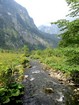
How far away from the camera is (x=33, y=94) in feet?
69.2

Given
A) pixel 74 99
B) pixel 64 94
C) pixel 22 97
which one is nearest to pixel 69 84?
pixel 64 94

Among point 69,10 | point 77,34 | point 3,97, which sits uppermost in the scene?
point 69,10

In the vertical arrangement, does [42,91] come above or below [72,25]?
below

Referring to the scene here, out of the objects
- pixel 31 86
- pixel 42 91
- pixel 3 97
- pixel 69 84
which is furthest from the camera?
pixel 69 84

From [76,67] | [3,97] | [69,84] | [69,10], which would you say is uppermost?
[69,10]

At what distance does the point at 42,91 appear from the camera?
22.5m

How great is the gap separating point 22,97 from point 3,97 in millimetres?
3306

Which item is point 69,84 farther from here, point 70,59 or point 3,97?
point 3,97

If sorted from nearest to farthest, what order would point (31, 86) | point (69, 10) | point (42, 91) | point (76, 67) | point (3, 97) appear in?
point (3, 97) < point (76, 67) < point (69, 10) < point (42, 91) < point (31, 86)

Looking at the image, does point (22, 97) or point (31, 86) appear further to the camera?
point (31, 86)

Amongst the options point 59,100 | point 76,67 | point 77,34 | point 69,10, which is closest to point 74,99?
point 59,100

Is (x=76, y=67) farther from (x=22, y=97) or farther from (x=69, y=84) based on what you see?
(x=69, y=84)

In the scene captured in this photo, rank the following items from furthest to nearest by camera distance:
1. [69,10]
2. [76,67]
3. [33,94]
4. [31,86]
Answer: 1. [31,86]
2. [33,94]
3. [69,10]
4. [76,67]

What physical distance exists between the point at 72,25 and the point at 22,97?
8.25m
